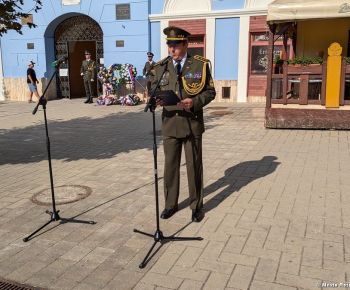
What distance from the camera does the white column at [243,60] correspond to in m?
14.4

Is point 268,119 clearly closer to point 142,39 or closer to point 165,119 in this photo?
point 165,119

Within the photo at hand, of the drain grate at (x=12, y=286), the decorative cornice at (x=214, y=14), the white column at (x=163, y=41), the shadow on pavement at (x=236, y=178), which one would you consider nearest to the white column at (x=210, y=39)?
the decorative cornice at (x=214, y=14)

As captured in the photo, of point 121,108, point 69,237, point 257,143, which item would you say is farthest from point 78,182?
point 121,108

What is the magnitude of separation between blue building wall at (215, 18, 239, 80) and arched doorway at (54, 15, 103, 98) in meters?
5.05

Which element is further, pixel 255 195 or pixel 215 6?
pixel 215 6

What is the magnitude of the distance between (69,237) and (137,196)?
Result: 130 centimetres

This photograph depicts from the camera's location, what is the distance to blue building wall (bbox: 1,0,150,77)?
51.5 feet

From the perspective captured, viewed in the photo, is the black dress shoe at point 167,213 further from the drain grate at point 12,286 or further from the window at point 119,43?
the window at point 119,43

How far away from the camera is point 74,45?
723 inches

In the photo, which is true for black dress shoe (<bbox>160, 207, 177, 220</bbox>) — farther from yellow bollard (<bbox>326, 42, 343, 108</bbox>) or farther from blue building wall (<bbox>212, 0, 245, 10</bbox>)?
blue building wall (<bbox>212, 0, 245, 10</bbox>)

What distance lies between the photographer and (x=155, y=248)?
3742mm

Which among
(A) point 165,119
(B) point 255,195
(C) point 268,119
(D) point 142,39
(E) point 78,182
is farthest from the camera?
(D) point 142,39

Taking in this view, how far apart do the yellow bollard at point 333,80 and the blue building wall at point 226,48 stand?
5922 mm

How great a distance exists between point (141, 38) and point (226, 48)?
3327 mm
